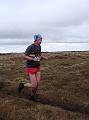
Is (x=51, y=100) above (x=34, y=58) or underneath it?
underneath

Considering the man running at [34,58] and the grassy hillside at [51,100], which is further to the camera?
the man running at [34,58]

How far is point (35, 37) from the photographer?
17969 millimetres

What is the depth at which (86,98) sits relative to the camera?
60.7 ft

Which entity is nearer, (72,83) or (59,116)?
(59,116)

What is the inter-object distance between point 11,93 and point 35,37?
13.9ft

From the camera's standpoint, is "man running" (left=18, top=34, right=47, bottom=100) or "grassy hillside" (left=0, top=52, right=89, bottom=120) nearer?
A: "grassy hillside" (left=0, top=52, right=89, bottom=120)

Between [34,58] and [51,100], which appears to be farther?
[51,100]

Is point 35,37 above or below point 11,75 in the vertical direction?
above

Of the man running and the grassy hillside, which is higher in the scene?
the man running

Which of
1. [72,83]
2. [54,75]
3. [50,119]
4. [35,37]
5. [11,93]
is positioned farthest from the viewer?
[54,75]

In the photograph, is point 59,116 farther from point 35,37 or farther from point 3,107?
point 35,37

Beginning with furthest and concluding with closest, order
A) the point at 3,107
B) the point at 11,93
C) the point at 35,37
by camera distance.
Answer: the point at 11,93, the point at 35,37, the point at 3,107

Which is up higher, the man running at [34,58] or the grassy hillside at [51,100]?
the man running at [34,58]

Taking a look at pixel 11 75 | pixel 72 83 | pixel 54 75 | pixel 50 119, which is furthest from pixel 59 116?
pixel 11 75
